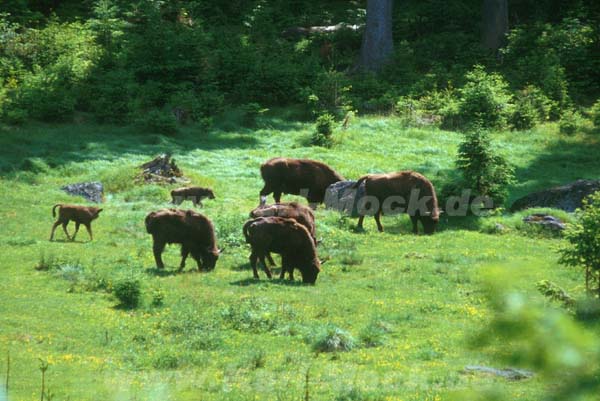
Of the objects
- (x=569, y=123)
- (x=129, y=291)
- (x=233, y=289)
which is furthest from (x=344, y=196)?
(x=569, y=123)

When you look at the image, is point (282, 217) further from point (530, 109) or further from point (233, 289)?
point (530, 109)

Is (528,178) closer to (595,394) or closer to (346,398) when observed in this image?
(346,398)

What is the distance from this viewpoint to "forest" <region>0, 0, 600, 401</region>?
40.0 feet

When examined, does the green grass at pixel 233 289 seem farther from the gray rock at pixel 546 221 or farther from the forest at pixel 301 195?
the gray rock at pixel 546 221

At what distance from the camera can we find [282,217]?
20.1m

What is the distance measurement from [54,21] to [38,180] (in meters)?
15.1

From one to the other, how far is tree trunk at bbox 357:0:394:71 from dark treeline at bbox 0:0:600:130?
1.65 feet

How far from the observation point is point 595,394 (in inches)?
110

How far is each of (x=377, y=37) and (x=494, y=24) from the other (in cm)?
553

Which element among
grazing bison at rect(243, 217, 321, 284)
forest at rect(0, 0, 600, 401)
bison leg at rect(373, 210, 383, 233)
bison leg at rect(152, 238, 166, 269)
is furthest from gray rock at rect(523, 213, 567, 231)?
bison leg at rect(152, 238, 166, 269)

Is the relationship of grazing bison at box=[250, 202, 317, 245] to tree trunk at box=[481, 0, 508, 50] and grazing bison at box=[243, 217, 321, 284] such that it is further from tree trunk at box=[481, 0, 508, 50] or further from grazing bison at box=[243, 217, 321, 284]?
tree trunk at box=[481, 0, 508, 50]

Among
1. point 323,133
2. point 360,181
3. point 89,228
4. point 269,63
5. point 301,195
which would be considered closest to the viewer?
point 89,228

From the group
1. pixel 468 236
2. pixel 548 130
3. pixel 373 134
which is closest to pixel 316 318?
pixel 468 236

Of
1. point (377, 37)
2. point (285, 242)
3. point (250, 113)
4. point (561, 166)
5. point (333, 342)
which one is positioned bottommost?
point (333, 342)
